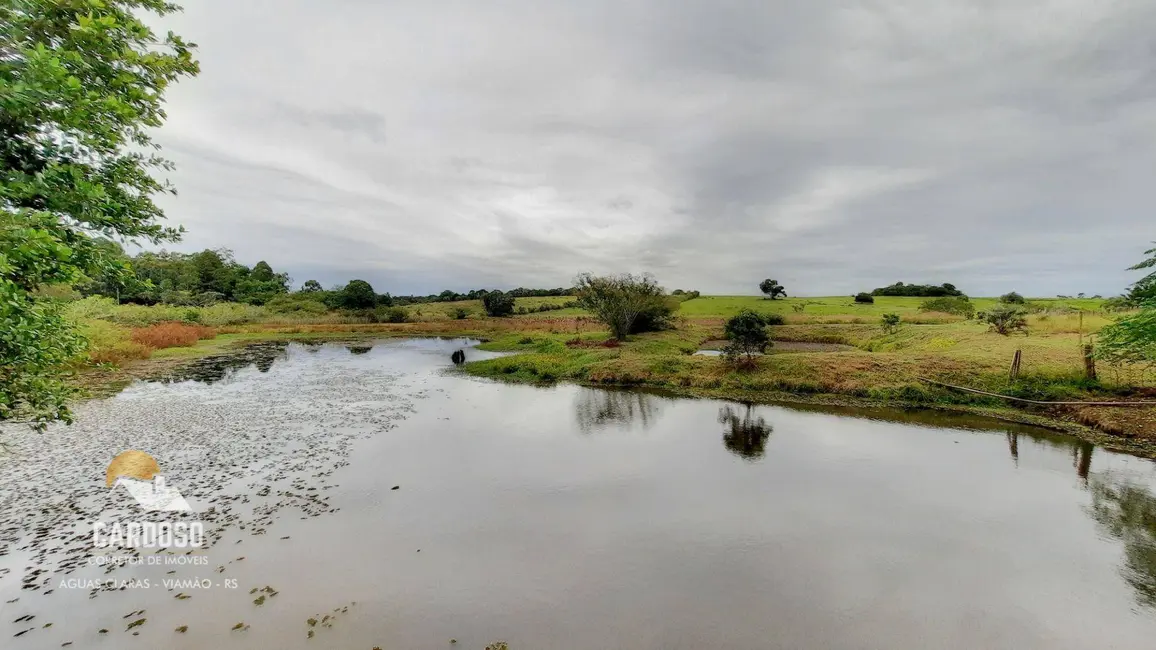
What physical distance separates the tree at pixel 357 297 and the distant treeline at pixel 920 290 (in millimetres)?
105544

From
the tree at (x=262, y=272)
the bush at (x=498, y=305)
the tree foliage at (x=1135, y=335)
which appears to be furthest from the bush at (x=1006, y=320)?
the tree at (x=262, y=272)

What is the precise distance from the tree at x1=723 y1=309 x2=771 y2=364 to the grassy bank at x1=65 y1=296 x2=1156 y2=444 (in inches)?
39.2

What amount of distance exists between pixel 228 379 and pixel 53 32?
104 feet

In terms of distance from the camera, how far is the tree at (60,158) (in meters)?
5.01

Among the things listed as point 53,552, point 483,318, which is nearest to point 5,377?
point 53,552

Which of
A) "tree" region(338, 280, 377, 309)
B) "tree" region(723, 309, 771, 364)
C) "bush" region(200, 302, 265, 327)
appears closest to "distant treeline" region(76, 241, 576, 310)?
"tree" region(338, 280, 377, 309)

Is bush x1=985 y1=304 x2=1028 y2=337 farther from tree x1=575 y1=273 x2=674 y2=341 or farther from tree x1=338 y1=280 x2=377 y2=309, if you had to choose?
tree x1=338 y1=280 x2=377 y2=309

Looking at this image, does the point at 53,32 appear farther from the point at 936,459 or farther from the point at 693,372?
the point at 693,372

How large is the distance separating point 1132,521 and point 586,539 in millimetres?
14484

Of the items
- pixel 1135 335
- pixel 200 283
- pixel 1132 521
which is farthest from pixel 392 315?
pixel 1132 521

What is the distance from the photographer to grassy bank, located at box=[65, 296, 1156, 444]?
22.1 metres

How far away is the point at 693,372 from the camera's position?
30.3 meters

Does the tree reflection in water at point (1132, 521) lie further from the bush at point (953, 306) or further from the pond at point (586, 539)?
the bush at point (953, 306)
